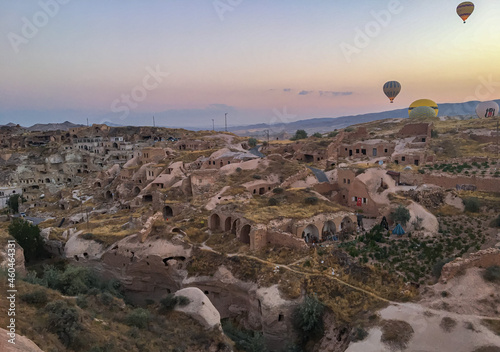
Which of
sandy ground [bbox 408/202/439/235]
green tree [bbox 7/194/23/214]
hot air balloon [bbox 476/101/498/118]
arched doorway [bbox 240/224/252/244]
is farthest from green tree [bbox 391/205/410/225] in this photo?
hot air balloon [bbox 476/101/498/118]

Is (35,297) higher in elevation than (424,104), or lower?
lower

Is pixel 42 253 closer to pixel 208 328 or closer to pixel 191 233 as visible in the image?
pixel 191 233

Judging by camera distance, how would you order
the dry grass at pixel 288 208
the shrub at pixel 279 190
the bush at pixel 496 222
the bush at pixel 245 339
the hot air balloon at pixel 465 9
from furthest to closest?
the hot air balloon at pixel 465 9 < the shrub at pixel 279 190 < the dry grass at pixel 288 208 < the bush at pixel 496 222 < the bush at pixel 245 339

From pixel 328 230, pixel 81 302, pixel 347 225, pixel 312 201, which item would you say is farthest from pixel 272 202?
pixel 81 302

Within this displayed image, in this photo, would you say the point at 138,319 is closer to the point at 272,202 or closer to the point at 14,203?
the point at 272,202

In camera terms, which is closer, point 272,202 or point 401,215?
point 401,215

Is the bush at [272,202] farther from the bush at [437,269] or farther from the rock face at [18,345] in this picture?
the rock face at [18,345]

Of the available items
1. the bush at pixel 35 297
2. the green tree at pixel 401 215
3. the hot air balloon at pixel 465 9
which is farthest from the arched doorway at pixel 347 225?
the hot air balloon at pixel 465 9

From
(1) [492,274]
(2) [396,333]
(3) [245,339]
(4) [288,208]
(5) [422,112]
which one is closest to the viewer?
(2) [396,333]
